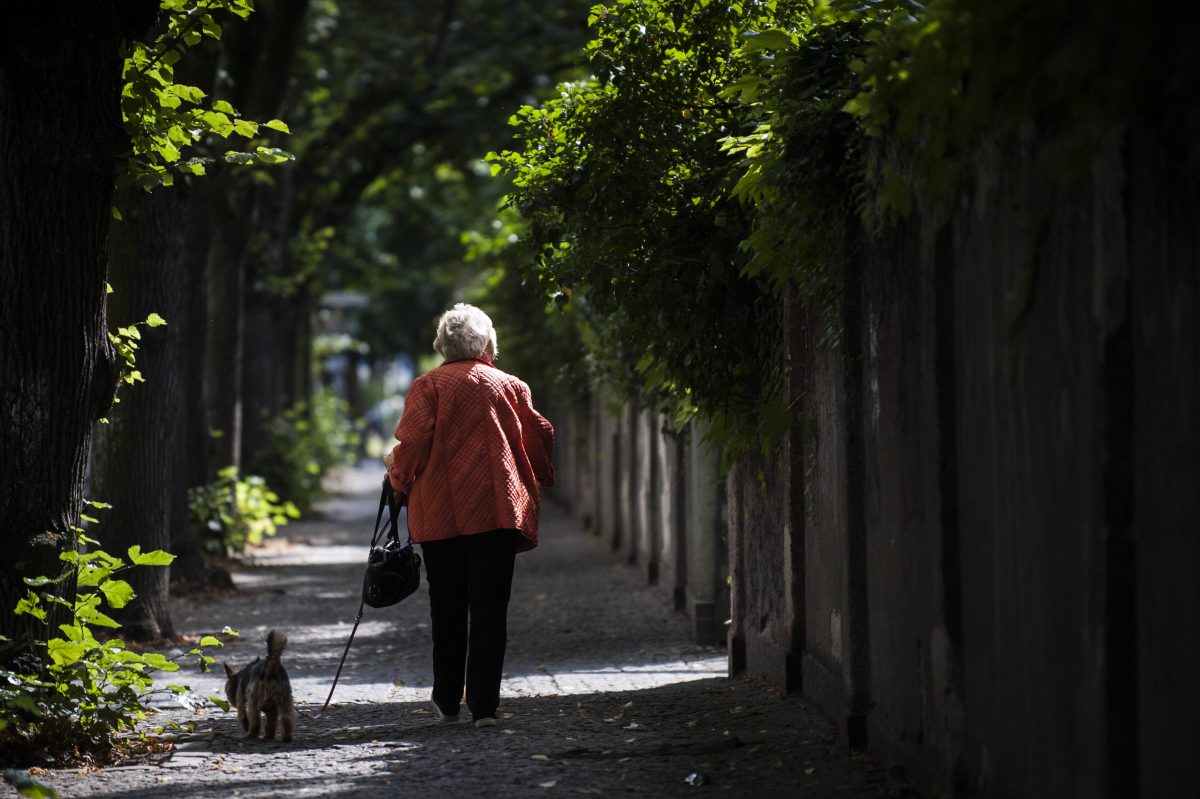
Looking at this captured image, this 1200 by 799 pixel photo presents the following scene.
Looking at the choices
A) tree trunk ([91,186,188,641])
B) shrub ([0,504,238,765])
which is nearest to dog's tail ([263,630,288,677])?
shrub ([0,504,238,765])

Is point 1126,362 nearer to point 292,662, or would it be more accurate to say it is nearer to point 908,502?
point 908,502

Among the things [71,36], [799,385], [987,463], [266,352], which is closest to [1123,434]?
[987,463]

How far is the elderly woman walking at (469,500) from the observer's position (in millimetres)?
7469

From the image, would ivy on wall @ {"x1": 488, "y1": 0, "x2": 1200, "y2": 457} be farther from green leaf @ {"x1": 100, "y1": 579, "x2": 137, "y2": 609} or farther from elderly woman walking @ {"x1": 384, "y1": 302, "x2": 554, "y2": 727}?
green leaf @ {"x1": 100, "y1": 579, "x2": 137, "y2": 609}

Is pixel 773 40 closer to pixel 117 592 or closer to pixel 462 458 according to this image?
pixel 462 458

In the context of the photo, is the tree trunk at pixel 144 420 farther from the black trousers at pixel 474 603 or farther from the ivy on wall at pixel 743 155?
the black trousers at pixel 474 603

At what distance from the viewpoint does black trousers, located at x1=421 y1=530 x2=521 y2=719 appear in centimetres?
752

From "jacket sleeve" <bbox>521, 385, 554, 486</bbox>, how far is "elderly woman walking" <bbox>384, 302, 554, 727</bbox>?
5cm

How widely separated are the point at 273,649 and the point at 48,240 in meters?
1.97

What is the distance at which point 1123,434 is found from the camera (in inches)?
155

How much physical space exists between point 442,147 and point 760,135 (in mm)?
20102

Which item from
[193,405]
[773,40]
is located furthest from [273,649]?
[193,405]

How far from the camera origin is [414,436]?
7.55 meters

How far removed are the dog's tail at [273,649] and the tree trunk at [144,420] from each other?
12.9 feet
